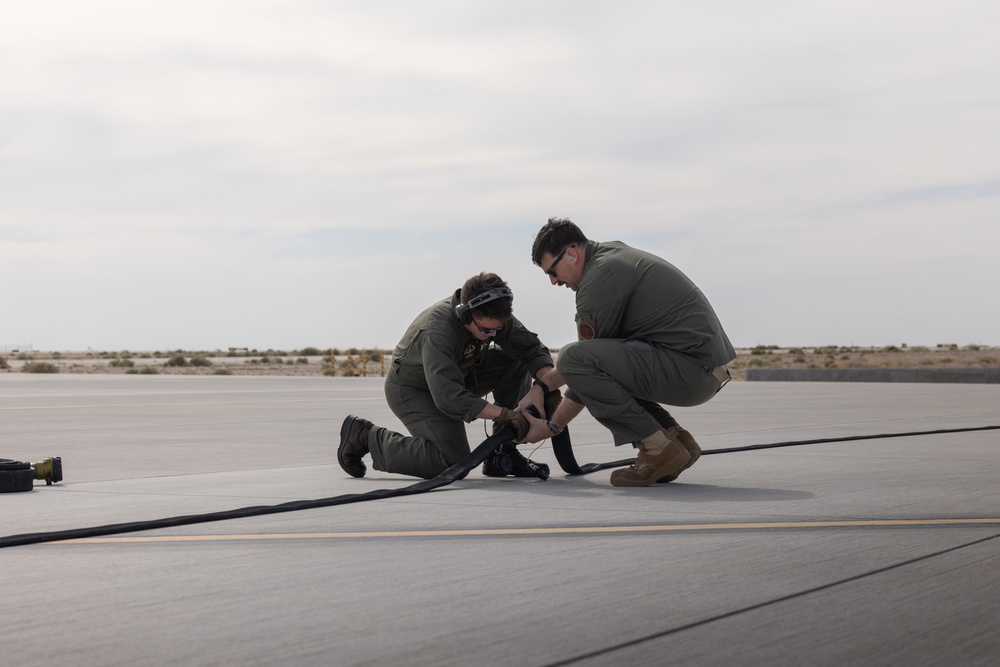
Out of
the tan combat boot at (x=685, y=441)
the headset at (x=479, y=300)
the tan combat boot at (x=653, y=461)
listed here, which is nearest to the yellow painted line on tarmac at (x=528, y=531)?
the tan combat boot at (x=653, y=461)

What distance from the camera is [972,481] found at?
7742 millimetres

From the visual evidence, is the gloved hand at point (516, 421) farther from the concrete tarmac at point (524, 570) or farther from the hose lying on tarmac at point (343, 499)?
the concrete tarmac at point (524, 570)

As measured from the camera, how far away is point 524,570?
4629 millimetres

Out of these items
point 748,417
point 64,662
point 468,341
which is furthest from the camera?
point 748,417

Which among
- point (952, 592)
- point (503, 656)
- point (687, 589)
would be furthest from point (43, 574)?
point (952, 592)

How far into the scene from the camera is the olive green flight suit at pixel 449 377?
7.84 m

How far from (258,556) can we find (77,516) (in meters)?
1.82

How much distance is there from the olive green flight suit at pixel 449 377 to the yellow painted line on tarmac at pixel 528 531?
2159mm

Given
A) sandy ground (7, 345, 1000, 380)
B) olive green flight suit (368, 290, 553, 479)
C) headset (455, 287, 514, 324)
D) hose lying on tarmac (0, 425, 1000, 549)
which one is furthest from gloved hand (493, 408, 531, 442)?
sandy ground (7, 345, 1000, 380)

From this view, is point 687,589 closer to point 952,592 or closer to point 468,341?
point 952,592

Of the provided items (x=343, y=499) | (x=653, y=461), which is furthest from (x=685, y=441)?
(x=343, y=499)

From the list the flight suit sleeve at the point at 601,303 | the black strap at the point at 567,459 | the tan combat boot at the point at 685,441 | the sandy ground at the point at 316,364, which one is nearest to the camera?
the flight suit sleeve at the point at 601,303

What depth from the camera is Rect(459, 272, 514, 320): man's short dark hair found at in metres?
7.66

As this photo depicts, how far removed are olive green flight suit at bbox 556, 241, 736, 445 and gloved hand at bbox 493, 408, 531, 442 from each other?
366mm
